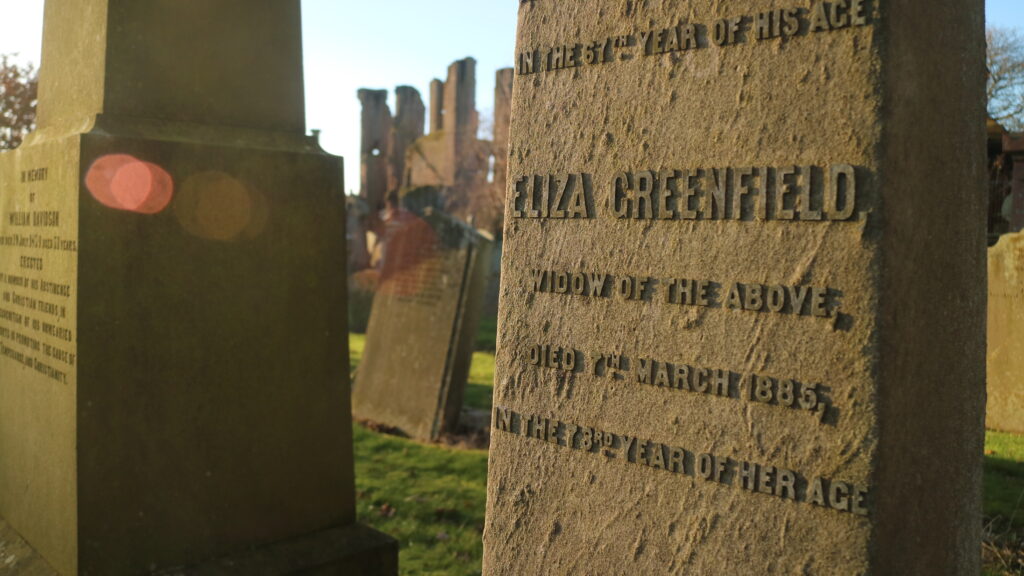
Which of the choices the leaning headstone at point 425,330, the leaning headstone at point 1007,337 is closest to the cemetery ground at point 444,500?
the leaning headstone at point 1007,337

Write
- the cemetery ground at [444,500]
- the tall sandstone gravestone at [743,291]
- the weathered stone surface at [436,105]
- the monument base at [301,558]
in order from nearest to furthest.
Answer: the tall sandstone gravestone at [743,291]
the monument base at [301,558]
the cemetery ground at [444,500]
the weathered stone surface at [436,105]

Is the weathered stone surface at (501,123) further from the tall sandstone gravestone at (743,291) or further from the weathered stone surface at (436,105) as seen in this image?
the tall sandstone gravestone at (743,291)

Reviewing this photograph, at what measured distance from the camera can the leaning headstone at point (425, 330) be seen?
285 inches

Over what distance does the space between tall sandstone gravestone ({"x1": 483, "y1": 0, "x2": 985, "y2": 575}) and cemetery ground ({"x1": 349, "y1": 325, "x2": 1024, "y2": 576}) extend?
1.90m

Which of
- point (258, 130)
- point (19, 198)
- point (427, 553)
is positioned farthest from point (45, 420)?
point (427, 553)

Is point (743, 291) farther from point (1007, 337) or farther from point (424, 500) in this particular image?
point (1007, 337)

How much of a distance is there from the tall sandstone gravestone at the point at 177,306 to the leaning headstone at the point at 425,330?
12.1 feet

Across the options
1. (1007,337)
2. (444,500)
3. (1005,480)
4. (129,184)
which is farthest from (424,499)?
(1007,337)

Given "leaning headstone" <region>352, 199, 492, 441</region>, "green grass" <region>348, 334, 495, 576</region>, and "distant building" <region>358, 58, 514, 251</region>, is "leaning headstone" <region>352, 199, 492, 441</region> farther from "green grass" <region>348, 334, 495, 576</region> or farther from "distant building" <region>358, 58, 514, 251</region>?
"distant building" <region>358, 58, 514, 251</region>

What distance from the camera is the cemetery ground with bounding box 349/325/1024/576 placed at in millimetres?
4195

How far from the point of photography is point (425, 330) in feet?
24.6

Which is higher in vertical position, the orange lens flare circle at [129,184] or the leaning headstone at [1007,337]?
the orange lens flare circle at [129,184]

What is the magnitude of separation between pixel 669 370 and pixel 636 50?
858mm

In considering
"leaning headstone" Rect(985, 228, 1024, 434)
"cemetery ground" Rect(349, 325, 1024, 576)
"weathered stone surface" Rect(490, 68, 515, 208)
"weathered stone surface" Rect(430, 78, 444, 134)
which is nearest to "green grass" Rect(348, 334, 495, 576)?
"cemetery ground" Rect(349, 325, 1024, 576)
